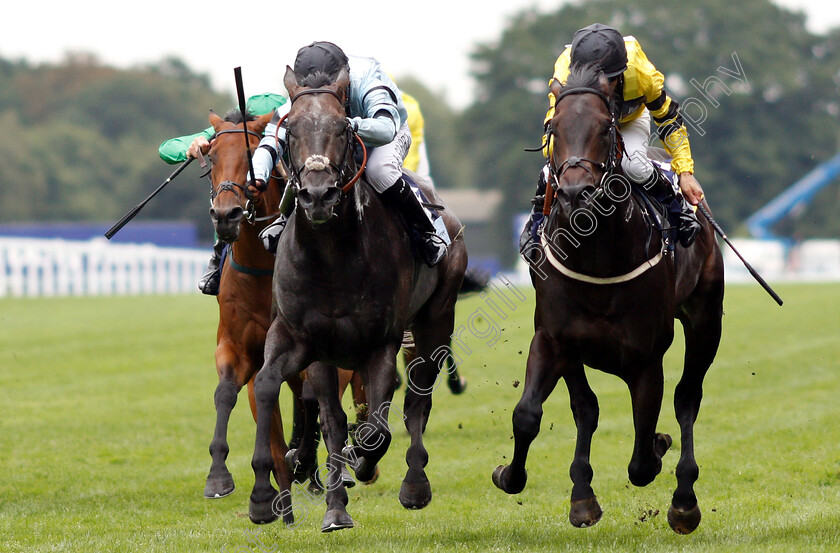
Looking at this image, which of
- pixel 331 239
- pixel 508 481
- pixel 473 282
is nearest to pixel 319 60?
pixel 331 239

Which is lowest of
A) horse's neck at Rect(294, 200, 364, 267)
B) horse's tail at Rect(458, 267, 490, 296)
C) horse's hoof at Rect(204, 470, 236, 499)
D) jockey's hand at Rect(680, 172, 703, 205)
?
horse's hoof at Rect(204, 470, 236, 499)

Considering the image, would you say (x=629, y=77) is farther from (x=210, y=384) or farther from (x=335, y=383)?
(x=210, y=384)

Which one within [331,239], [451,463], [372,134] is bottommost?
[451,463]

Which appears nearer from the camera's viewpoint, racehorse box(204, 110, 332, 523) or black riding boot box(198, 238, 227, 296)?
racehorse box(204, 110, 332, 523)

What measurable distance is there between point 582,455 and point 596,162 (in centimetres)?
159

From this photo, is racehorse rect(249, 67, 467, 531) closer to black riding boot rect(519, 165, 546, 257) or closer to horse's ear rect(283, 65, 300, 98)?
horse's ear rect(283, 65, 300, 98)

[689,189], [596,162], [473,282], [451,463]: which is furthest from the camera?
[473,282]

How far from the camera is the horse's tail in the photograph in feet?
28.8

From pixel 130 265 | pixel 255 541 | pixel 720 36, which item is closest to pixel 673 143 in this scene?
pixel 255 541

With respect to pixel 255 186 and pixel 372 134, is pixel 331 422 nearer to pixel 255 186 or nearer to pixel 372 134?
pixel 255 186

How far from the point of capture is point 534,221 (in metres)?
6.00

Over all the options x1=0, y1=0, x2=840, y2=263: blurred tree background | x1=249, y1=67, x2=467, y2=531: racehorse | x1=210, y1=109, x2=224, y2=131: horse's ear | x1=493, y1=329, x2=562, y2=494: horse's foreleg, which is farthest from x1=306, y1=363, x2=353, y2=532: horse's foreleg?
x1=0, y1=0, x2=840, y2=263: blurred tree background

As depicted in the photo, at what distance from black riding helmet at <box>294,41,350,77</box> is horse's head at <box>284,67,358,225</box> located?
37 millimetres

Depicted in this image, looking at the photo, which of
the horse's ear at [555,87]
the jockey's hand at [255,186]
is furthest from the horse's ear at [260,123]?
the horse's ear at [555,87]
